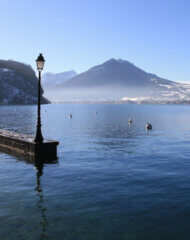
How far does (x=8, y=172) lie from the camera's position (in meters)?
17.3

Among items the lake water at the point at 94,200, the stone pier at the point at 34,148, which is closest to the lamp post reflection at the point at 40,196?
the lake water at the point at 94,200

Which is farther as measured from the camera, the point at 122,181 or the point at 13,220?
the point at 122,181

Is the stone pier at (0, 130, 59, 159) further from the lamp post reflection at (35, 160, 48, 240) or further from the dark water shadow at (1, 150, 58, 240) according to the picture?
the lamp post reflection at (35, 160, 48, 240)

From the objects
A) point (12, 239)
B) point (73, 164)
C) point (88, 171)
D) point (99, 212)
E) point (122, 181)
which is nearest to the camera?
point (12, 239)

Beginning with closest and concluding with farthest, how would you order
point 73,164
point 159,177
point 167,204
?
1. point 167,204
2. point 159,177
3. point 73,164

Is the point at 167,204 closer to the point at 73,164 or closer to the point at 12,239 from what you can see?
the point at 12,239

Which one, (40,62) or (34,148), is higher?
(40,62)

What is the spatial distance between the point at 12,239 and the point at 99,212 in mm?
3728

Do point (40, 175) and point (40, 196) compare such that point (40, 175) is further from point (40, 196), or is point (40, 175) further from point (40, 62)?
point (40, 62)

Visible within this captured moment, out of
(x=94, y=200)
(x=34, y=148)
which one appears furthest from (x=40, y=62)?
(x=94, y=200)

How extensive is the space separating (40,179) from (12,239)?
7150mm

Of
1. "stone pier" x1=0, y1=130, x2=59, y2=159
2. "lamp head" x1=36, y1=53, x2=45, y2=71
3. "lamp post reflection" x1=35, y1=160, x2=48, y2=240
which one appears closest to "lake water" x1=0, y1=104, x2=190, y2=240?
"lamp post reflection" x1=35, y1=160, x2=48, y2=240

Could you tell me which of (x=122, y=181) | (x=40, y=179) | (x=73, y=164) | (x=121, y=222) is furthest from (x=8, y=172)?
(x=121, y=222)

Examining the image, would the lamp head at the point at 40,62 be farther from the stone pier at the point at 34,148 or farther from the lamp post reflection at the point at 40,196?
the lamp post reflection at the point at 40,196
